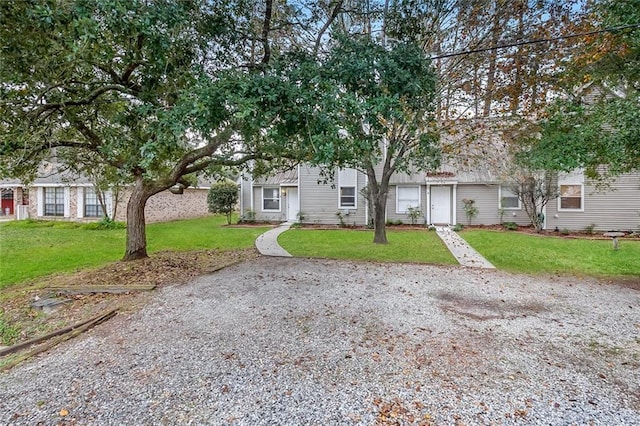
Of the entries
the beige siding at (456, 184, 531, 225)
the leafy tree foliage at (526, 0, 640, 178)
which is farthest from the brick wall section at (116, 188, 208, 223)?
the leafy tree foliage at (526, 0, 640, 178)

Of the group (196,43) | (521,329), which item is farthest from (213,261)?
(521,329)

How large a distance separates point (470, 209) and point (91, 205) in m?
20.8

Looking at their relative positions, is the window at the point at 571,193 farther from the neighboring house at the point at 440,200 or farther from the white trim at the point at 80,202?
the white trim at the point at 80,202

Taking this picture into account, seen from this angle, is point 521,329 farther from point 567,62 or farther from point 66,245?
point 66,245

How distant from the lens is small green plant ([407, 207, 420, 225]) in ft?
55.8

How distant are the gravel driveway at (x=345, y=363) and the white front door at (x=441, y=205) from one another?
11.1 metres

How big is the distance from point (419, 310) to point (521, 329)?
139 cm

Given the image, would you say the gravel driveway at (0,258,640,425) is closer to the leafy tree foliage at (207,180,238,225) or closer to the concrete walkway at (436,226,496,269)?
the concrete walkway at (436,226,496,269)

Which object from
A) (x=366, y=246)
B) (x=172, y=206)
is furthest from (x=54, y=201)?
(x=366, y=246)

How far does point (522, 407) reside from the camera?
2.81 metres

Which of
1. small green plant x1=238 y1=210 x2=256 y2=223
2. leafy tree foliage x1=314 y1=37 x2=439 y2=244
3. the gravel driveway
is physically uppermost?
leafy tree foliage x1=314 y1=37 x2=439 y2=244

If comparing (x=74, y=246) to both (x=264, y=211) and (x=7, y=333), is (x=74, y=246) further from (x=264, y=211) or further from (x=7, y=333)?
(x=264, y=211)

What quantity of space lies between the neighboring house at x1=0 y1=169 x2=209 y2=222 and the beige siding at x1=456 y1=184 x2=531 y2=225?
16363 millimetres

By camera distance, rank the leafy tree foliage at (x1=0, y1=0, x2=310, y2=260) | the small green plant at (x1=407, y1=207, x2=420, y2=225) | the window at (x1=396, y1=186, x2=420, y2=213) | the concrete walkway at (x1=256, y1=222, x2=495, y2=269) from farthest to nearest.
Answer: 1. the window at (x1=396, y1=186, x2=420, y2=213)
2. the small green plant at (x1=407, y1=207, x2=420, y2=225)
3. the concrete walkway at (x1=256, y1=222, x2=495, y2=269)
4. the leafy tree foliage at (x1=0, y1=0, x2=310, y2=260)
